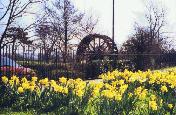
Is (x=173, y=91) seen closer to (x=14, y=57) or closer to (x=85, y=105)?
(x=85, y=105)

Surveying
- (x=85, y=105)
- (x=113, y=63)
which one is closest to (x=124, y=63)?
(x=113, y=63)

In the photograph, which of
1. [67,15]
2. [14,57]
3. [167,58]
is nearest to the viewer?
[14,57]

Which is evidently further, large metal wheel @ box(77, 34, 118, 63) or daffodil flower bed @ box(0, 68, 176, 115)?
large metal wheel @ box(77, 34, 118, 63)

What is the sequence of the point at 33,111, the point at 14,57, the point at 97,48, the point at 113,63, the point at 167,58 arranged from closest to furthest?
the point at 33,111, the point at 14,57, the point at 113,63, the point at 97,48, the point at 167,58

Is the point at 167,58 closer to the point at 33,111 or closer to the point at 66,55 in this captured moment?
the point at 66,55

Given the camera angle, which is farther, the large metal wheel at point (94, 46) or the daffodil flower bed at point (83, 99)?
the large metal wheel at point (94, 46)

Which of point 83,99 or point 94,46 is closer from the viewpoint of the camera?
point 83,99

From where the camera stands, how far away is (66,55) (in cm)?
2108

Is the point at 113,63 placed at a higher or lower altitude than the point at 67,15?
lower

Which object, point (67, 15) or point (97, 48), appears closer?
point (97, 48)

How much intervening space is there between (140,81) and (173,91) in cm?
212

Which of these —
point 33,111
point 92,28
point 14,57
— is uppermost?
point 92,28

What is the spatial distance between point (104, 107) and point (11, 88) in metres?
3.56

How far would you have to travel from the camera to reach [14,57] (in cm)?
1595
